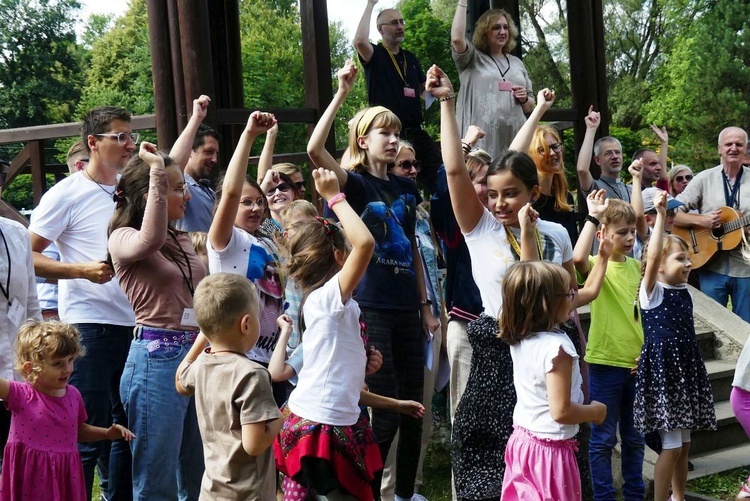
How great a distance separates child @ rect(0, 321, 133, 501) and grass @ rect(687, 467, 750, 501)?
362 centimetres

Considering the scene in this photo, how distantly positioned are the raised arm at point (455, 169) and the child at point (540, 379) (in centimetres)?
52

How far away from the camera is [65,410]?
13.2 ft

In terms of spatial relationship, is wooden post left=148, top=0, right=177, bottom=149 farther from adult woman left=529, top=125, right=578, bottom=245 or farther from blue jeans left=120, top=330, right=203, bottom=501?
blue jeans left=120, top=330, right=203, bottom=501

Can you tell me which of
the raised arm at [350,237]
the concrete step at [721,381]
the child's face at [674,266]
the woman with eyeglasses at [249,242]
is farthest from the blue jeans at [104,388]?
the concrete step at [721,381]

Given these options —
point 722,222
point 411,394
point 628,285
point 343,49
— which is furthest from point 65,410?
point 343,49

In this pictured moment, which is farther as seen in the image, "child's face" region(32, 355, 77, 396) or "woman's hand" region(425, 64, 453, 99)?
"woman's hand" region(425, 64, 453, 99)

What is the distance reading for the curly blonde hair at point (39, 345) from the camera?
388cm

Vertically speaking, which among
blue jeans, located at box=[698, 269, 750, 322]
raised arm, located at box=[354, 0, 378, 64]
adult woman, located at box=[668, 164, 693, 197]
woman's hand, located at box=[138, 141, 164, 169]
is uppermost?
raised arm, located at box=[354, 0, 378, 64]

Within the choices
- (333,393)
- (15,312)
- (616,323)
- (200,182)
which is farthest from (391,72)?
(15,312)

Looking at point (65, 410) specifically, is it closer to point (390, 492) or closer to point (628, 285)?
point (390, 492)

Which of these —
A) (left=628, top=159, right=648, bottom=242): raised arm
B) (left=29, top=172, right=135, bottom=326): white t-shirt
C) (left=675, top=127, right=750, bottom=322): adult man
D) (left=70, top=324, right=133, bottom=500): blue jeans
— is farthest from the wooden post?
(left=675, top=127, right=750, bottom=322): adult man

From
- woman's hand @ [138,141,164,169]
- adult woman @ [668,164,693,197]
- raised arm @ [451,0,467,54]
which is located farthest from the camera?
Result: adult woman @ [668,164,693,197]

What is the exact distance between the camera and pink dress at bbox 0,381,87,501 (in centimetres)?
392

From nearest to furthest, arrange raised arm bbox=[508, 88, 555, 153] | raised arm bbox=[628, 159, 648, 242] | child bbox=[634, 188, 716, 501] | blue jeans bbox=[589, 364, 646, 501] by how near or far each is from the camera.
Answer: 1. raised arm bbox=[508, 88, 555, 153]
2. child bbox=[634, 188, 716, 501]
3. blue jeans bbox=[589, 364, 646, 501]
4. raised arm bbox=[628, 159, 648, 242]
